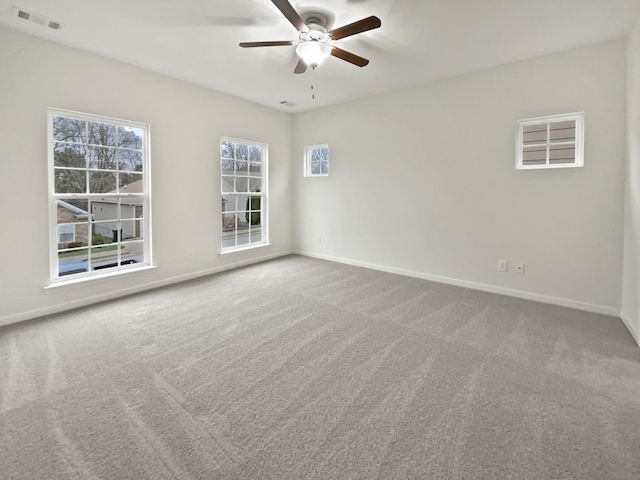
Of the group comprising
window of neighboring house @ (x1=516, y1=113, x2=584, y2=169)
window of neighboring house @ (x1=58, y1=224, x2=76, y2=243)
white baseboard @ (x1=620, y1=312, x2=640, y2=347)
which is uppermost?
window of neighboring house @ (x1=516, y1=113, x2=584, y2=169)

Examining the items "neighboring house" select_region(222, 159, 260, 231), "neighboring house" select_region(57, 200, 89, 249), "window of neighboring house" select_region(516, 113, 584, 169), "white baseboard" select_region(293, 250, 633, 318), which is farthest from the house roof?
"window of neighboring house" select_region(516, 113, 584, 169)

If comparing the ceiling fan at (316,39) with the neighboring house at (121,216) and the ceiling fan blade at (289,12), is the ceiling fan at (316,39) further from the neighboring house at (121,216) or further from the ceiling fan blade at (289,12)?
the neighboring house at (121,216)

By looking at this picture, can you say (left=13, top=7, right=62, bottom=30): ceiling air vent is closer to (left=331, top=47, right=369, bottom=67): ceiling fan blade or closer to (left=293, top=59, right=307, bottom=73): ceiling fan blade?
(left=293, top=59, right=307, bottom=73): ceiling fan blade

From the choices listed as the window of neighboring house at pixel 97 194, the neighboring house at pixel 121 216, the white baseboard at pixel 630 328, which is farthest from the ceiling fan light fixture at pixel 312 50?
the white baseboard at pixel 630 328

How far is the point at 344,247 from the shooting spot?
5477 mm

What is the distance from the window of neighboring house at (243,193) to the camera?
5046 millimetres

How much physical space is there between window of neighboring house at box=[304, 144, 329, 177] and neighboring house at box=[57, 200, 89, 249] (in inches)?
142

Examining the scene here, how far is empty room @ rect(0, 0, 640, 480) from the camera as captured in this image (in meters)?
1.63

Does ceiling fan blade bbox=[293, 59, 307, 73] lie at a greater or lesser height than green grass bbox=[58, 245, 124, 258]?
greater

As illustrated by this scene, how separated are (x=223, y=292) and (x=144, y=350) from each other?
1.47 meters

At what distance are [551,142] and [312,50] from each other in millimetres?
2854

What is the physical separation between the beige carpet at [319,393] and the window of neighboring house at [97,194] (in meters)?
0.64

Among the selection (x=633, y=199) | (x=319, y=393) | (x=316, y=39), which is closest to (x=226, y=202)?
(x=316, y=39)

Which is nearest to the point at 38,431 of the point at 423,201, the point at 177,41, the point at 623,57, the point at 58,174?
the point at 58,174
